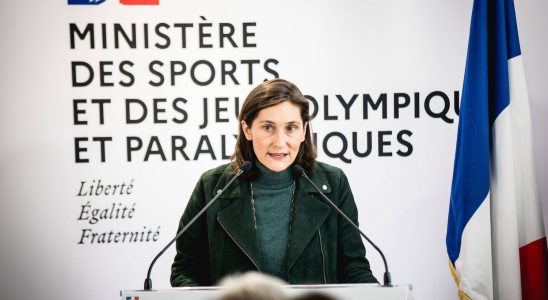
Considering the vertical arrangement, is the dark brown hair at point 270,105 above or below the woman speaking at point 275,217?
above

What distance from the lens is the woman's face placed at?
224 centimetres

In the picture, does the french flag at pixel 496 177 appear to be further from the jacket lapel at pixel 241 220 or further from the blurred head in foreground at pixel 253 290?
the blurred head in foreground at pixel 253 290

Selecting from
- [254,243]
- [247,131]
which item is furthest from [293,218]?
[247,131]

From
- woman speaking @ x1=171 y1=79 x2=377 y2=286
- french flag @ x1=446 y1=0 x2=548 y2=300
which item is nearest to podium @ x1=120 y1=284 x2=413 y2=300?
woman speaking @ x1=171 y1=79 x2=377 y2=286

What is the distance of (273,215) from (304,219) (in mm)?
140

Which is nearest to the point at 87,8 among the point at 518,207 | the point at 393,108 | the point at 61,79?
the point at 61,79

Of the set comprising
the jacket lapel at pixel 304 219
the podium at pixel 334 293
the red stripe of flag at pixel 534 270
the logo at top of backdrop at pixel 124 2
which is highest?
the logo at top of backdrop at pixel 124 2

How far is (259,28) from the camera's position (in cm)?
316

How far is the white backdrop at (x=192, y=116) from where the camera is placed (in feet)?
10.4

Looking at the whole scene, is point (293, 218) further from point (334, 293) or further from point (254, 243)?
point (334, 293)

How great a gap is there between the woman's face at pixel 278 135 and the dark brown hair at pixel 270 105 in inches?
1.0

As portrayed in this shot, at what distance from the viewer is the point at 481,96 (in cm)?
247

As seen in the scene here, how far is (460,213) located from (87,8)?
7.76ft

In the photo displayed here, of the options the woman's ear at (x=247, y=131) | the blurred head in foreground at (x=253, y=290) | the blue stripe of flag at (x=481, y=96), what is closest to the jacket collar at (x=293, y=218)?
the woman's ear at (x=247, y=131)
